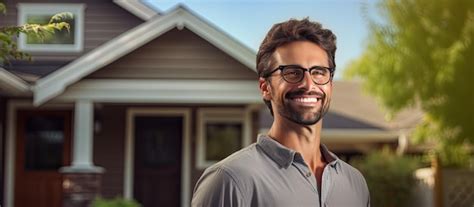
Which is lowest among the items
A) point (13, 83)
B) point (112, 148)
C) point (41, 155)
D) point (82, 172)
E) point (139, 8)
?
point (82, 172)

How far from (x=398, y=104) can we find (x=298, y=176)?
8.43m

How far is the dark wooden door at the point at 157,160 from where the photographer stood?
10906mm

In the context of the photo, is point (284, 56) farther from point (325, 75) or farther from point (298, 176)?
point (298, 176)

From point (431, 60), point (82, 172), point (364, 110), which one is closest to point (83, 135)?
point (82, 172)

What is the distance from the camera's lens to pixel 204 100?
371 inches

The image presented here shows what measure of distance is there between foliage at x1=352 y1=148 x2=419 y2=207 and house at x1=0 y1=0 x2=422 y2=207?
1989 mm

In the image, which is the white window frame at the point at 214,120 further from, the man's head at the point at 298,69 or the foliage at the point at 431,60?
the man's head at the point at 298,69

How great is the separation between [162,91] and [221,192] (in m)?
7.37

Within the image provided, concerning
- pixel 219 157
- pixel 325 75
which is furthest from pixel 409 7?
pixel 325 75

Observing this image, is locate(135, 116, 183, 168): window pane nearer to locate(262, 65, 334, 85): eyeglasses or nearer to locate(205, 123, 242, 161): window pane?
locate(205, 123, 242, 161): window pane

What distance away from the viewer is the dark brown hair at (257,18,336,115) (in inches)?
84.2

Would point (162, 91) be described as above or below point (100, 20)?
below

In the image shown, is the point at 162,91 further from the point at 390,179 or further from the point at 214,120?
the point at 390,179

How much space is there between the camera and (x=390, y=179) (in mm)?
11414
